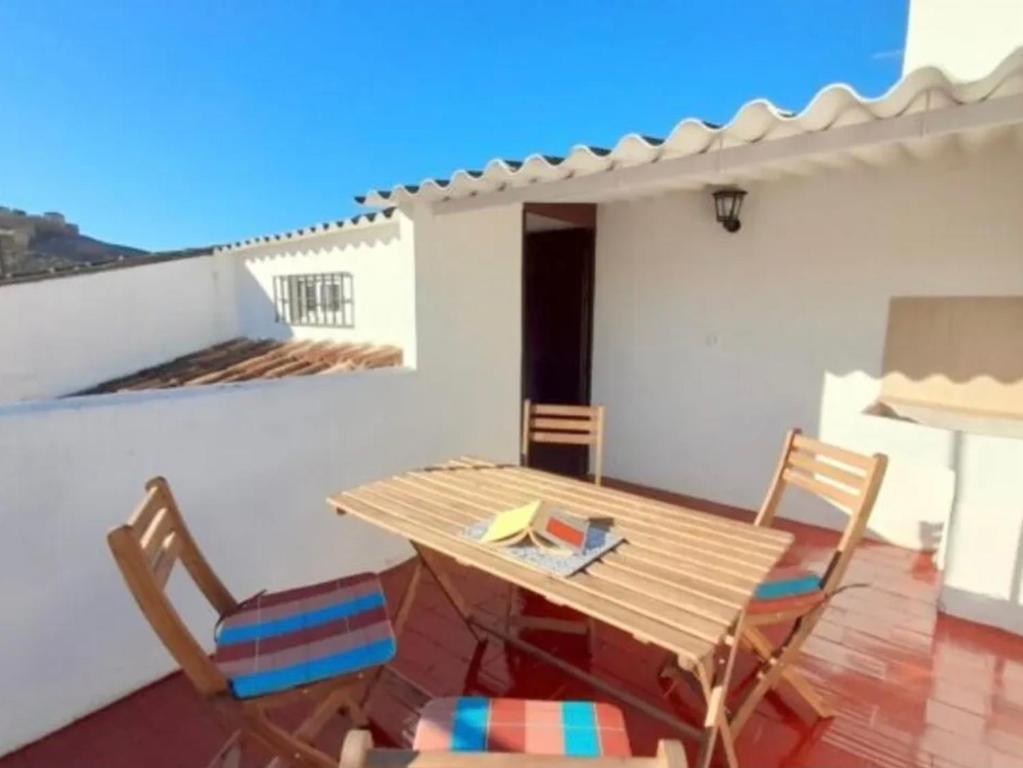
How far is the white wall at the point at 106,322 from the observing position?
5051mm

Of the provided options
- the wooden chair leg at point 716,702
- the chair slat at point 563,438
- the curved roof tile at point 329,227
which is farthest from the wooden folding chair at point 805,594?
the curved roof tile at point 329,227

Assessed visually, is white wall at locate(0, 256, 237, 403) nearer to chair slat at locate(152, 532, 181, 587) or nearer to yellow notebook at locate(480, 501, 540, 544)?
chair slat at locate(152, 532, 181, 587)

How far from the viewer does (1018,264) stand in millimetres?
3221

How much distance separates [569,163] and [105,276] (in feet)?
17.9

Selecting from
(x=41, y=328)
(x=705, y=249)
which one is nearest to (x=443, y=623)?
(x=705, y=249)

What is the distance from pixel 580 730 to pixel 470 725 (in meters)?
0.28

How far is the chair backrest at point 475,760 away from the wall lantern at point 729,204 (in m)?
4.01

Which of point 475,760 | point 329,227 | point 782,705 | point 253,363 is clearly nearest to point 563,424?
point 782,705

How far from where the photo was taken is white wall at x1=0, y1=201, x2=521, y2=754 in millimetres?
1984

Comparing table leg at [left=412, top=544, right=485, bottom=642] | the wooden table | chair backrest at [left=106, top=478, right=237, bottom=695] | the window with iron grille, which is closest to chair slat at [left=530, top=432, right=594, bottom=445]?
the wooden table

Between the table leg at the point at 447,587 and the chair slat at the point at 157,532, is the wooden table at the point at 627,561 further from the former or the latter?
the chair slat at the point at 157,532

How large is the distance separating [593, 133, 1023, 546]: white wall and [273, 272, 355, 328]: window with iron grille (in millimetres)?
2306

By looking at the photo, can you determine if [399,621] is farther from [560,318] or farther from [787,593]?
[560,318]

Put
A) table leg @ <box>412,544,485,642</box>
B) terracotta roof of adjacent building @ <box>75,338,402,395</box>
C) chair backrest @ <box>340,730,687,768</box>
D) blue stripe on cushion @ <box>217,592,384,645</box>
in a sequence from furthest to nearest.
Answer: terracotta roof of adjacent building @ <box>75,338,402,395</box> < table leg @ <box>412,544,485,642</box> < blue stripe on cushion @ <box>217,592,384,645</box> < chair backrest @ <box>340,730,687,768</box>
